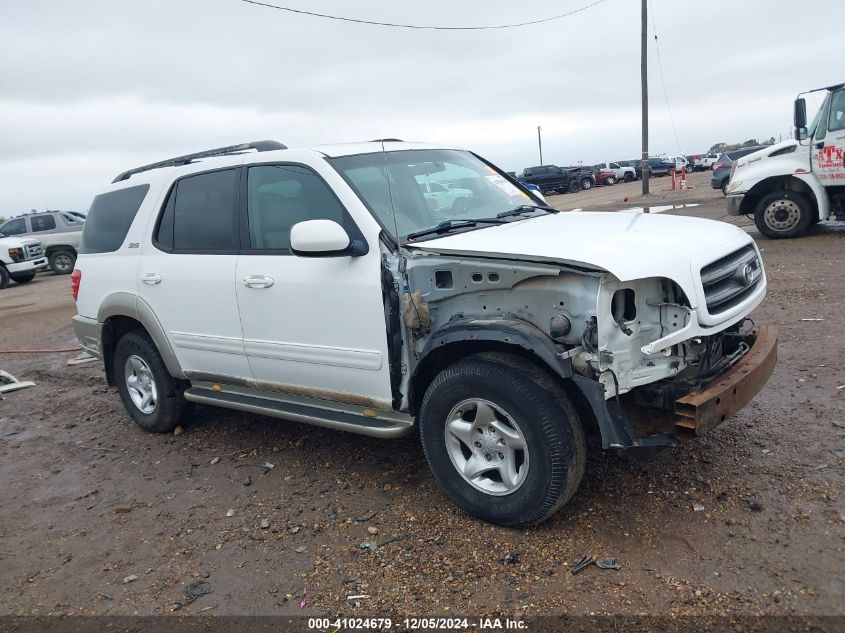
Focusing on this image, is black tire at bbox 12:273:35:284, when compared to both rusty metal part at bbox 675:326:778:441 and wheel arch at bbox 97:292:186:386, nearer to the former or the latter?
wheel arch at bbox 97:292:186:386

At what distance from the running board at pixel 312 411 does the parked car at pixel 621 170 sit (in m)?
44.2

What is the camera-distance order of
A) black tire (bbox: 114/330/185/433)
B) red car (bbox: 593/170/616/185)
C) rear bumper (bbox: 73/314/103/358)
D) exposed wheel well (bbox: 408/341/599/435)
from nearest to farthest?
exposed wheel well (bbox: 408/341/599/435) → black tire (bbox: 114/330/185/433) → rear bumper (bbox: 73/314/103/358) → red car (bbox: 593/170/616/185)

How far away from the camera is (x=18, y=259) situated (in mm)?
18109

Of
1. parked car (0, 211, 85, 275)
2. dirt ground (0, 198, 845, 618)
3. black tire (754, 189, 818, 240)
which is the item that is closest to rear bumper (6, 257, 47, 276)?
parked car (0, 211, 85, 275)

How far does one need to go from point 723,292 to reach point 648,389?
64 centimetres

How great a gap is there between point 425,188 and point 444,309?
1084 mm

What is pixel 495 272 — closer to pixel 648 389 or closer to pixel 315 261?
pixel 648 389

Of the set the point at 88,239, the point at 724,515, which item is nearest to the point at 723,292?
the point at 724,515

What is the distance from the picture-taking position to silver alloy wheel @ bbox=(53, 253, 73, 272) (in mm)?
20219

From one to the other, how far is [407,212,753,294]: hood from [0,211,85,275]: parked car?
19.5 metres

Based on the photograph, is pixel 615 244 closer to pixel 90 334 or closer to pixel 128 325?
pixel 128 325

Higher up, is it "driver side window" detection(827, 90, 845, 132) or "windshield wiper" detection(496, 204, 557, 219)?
"driver side window" detection(827, 90, 845, 132)

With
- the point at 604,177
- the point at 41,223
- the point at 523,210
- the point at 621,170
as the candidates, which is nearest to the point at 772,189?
the point at 523,210

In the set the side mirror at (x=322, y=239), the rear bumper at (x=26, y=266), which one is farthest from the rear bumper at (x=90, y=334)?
the rear bumper at (x=26, y=266)
